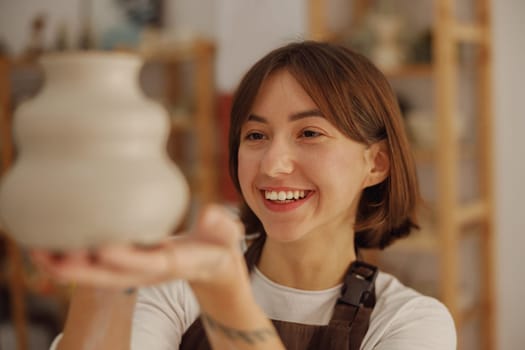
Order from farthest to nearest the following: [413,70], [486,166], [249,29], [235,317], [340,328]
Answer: [249,29] → [486,166] → [413,70] → [340,328] → [235,317]

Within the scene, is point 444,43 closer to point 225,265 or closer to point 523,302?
point 523,302

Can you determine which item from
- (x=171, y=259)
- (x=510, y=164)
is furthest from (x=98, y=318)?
(x=510, y=164)

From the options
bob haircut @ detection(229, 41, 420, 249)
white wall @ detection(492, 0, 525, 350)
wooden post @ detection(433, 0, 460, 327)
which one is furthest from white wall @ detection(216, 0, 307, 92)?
bob haircut @ detection(229, 41, 420, 249)

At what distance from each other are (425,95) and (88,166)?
2.39 metres

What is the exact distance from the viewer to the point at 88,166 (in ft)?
2.32

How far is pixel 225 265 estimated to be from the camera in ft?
2.61

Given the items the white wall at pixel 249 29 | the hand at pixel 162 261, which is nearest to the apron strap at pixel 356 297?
the hand at pixel 162 261

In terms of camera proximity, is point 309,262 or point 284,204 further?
point 309,262

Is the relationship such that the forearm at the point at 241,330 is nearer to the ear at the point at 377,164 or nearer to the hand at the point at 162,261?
the hand at the point at 162,261

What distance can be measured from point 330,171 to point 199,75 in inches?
86.0

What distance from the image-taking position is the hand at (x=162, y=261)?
0.67 metres

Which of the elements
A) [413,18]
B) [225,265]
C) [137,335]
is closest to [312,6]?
[413,18]

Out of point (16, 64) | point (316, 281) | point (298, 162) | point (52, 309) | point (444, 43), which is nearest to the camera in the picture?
point (298, 162)

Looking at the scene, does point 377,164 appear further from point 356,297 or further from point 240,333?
point 240,333
